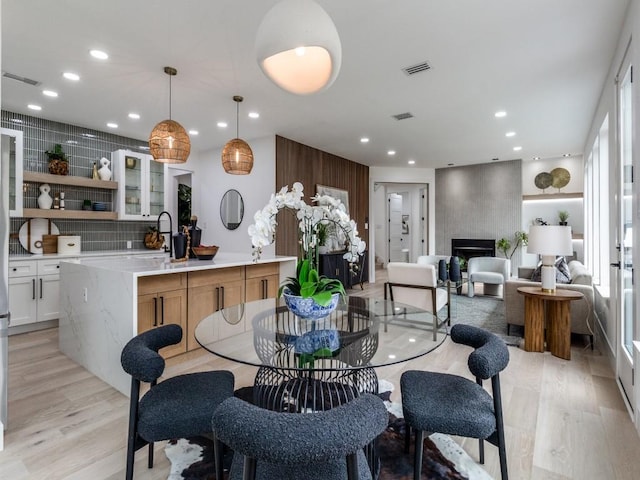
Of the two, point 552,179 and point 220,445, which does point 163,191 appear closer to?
point 220,445

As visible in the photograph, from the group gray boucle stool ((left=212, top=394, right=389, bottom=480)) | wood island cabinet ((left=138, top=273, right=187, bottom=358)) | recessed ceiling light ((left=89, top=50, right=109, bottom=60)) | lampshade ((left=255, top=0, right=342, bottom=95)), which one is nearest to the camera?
gray boucle stool ((left=212, top=394, right=389, bottom=480))

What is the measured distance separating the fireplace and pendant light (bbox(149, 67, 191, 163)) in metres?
7.04

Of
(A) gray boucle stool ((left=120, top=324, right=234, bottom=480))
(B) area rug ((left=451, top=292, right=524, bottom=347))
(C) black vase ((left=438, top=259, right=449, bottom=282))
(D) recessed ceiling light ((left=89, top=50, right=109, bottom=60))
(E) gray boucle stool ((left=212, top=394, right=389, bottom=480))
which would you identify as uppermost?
(D) recessed ceiling light ((left=89, top=50, right=109, bottom=60))

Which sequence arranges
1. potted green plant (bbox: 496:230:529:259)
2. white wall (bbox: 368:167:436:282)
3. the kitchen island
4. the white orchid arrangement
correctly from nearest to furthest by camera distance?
the white orchid arrangement < the kitchen island < potted green plant (bbox: 496:230:529:259) < white wall (bbox: 368:167:436:282)

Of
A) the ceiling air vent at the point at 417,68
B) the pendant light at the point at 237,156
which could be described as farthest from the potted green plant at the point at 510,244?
the pendant light at the point at 237,156

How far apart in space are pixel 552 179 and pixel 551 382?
256 inches

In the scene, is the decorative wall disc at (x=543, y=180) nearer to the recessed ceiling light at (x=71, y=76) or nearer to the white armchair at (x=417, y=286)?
the white armchair at (x=417, y=286)

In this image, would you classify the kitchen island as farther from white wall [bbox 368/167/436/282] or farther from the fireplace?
the fireplace

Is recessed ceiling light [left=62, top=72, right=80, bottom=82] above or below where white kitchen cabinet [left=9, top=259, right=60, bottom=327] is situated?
above

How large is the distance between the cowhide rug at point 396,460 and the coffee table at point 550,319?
2.01 metres

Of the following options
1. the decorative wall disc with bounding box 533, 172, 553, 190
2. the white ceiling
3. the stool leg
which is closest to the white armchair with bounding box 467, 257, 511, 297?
the white ceiling

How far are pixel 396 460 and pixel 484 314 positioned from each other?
3794 millimetres

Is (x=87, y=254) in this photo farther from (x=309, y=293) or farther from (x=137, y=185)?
(x=309, y=293)

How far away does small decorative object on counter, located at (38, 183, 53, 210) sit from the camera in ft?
15.5
